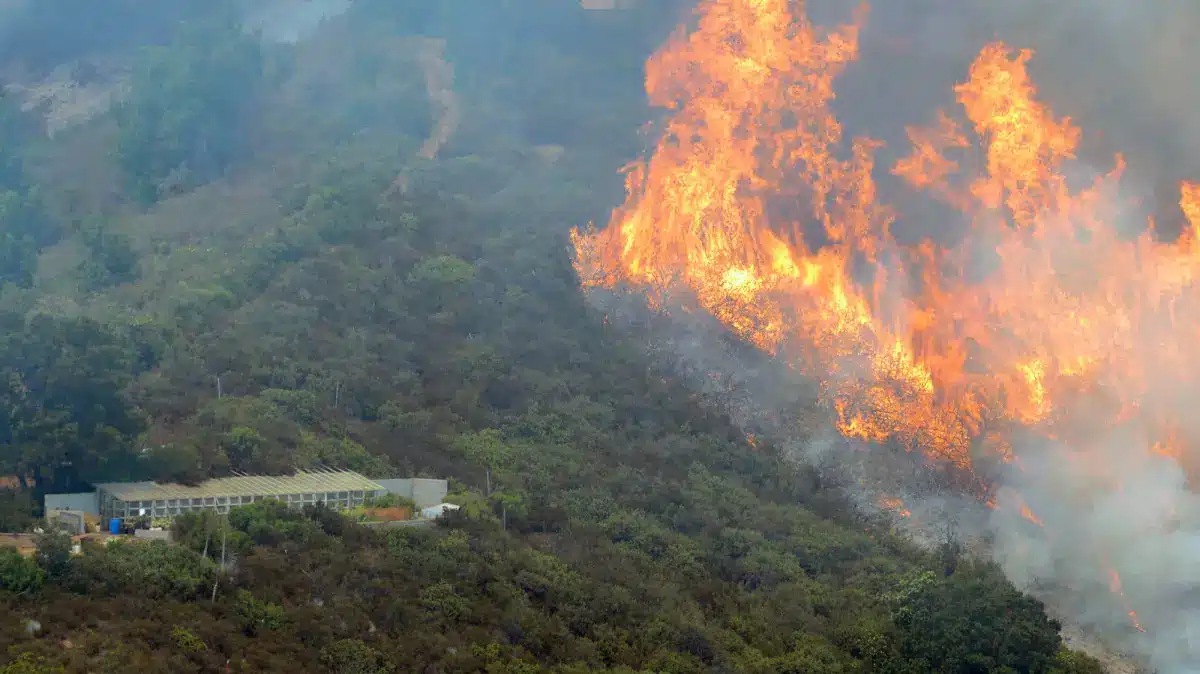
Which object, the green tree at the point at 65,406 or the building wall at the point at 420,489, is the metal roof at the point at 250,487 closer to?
the building wall at the point at 420,489

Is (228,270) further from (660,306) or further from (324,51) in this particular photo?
(324,51)

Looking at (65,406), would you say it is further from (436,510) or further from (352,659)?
(352,659)

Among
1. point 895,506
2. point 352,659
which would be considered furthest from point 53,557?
point 895,506

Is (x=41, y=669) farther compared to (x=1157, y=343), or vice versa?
(x=1157, y=343)

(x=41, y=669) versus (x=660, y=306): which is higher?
(x=660, y=306)

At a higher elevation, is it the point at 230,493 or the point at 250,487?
the point at 250,487

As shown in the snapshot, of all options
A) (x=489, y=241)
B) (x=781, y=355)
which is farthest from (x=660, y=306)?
(x=489, y=241)

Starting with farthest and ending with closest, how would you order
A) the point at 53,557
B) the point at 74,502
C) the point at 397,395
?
1. the point at 397,395
2. the point at 74,502
3. the point at 53,557

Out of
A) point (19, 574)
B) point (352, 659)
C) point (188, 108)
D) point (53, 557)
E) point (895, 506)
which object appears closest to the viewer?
point (19, 574)
